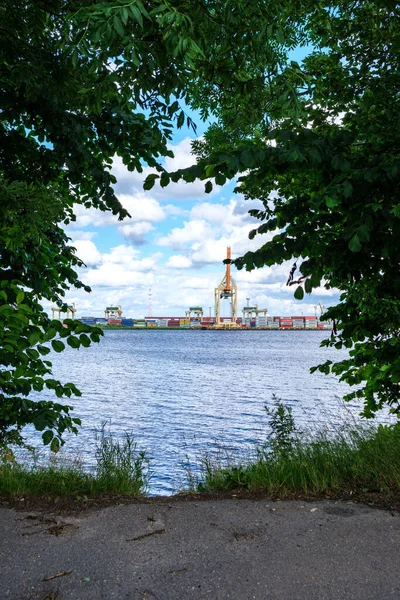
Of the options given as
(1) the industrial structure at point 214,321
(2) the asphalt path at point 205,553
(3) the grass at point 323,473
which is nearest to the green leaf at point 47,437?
(2) the asphalt path at point 205,553

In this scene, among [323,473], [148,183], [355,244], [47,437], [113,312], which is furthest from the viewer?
[113,312]

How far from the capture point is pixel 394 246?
3.25 metres

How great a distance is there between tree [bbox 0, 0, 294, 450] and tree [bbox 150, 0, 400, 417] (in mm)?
406

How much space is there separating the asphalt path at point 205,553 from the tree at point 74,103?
857 mm

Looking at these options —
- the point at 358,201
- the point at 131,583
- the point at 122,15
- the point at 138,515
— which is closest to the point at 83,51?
the point at 122,15

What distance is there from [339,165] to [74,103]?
2.86 meters

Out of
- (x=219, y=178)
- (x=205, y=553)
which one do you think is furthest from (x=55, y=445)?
(x=219, y=178)

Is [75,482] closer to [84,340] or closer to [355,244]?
[84,340]

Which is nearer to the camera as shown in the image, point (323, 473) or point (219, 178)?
point (219, 178)

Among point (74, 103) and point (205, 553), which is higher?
point (74, 103)

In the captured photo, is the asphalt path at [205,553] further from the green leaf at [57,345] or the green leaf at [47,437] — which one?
the green leaf at [57,345]

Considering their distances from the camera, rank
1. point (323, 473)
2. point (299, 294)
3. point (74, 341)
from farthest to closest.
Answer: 1. point (323, 473)
2. point (74, 341)
3. point (299, 294)

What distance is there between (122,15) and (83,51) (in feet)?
1.32

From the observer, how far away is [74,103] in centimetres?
454
